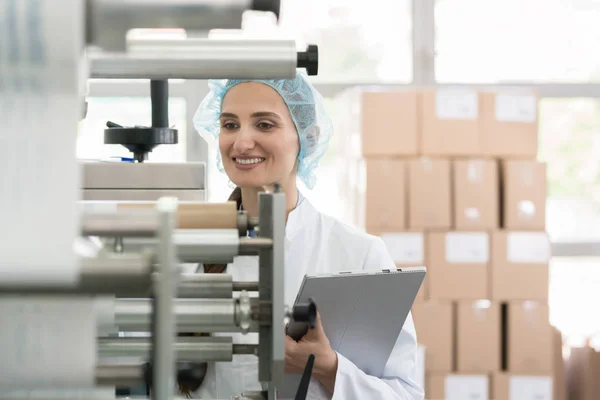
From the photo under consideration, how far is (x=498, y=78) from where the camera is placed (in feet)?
12.3

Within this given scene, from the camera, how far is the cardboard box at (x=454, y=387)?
10.3 ft

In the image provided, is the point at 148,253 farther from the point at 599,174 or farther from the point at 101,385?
the point at 599,174

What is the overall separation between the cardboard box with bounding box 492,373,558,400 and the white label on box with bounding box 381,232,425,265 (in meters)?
0.59

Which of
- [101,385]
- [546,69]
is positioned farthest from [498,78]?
[101,385]

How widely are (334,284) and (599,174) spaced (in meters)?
2.87

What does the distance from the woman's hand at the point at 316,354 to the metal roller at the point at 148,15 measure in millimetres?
771

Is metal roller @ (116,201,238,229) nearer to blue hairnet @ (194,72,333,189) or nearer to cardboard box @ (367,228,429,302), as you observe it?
blue hairnet @ (194,72,333,189)

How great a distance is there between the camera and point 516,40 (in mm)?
3699

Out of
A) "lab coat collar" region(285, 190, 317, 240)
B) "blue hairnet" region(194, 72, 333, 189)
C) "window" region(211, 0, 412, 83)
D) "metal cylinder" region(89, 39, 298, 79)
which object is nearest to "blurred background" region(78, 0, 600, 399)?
"window" region(211, 0, 412, 83)

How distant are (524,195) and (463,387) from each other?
2.64 feet

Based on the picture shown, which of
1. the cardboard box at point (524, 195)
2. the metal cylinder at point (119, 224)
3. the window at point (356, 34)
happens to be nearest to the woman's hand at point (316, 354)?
the metal cylinder at point (119, 224)

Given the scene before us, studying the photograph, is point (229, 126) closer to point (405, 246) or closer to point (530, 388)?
point (405, 246)

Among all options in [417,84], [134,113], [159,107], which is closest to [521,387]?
[417,84]

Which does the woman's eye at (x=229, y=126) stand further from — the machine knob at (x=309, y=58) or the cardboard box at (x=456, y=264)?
the cardboard box at (x=456, y=264)
